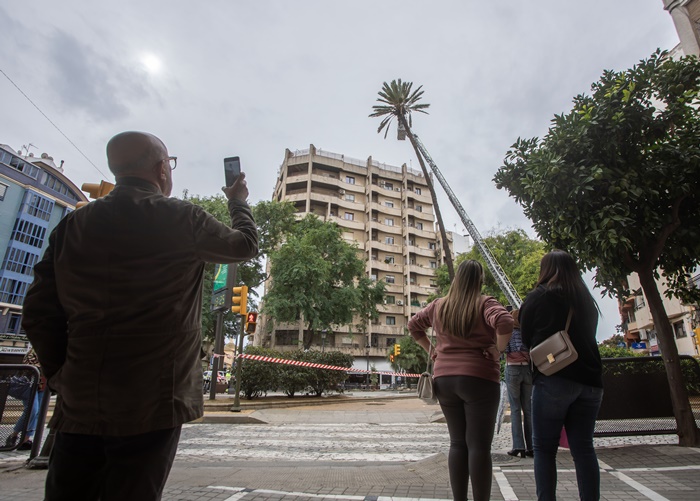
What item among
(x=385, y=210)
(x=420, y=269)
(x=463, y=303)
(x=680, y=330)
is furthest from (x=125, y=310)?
(x=385, y=210)

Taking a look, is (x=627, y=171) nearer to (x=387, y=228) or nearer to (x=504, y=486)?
(x=504, y=486)

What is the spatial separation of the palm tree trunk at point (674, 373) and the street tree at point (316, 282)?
83.4 feet

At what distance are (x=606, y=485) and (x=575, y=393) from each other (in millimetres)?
1618

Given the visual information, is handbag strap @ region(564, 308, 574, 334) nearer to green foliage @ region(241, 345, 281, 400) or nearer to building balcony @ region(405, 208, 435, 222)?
green foliage @ region(241, 345, 281, 400)

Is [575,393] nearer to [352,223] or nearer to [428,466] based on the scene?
[428,466]

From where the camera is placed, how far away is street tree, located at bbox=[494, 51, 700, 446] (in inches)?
220

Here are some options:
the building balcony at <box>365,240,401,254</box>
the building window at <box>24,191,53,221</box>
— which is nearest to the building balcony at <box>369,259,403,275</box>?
the building balcony at <box>365,240,401,254</box>

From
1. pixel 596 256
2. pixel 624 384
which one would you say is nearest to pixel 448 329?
pixel 596 256

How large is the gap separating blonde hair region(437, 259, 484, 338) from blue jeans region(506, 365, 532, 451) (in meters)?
2.81

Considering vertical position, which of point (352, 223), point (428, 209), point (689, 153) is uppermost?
point (428, 209)

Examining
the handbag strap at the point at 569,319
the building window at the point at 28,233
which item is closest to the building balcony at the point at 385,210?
the building window at the point at 28,233

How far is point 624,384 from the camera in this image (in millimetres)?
5883

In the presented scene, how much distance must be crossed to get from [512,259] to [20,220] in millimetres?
46272

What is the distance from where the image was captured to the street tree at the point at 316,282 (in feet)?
101
